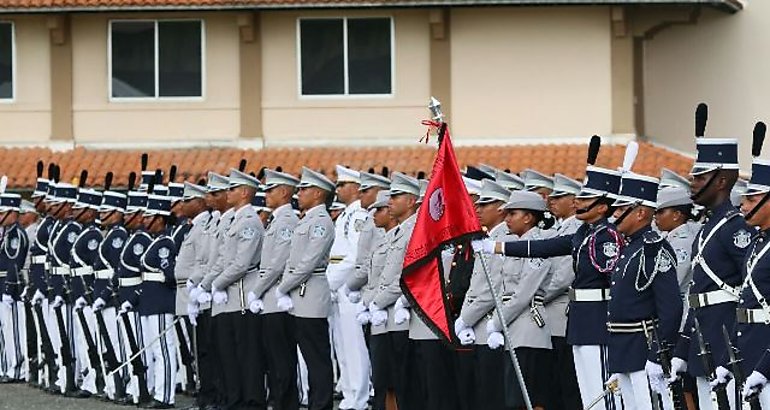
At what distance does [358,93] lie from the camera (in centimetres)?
2814

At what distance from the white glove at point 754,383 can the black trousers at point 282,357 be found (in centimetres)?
629

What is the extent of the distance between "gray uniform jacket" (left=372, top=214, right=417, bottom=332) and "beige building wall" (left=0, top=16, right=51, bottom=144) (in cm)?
1504

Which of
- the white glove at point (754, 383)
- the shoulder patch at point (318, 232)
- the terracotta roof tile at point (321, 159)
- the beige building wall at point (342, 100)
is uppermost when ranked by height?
the beige building wall at point (342, 100)

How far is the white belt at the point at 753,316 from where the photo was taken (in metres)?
10.1

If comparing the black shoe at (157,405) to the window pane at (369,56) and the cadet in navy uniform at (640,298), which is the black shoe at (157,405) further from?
the window pane at (369,56)

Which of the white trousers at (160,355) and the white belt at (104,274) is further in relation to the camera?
the white belt at (104,274)

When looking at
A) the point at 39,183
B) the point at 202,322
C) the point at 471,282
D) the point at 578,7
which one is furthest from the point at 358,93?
the point at 471,282

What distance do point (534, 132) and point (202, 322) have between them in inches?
448

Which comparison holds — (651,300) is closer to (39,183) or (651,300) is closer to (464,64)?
(39,183)

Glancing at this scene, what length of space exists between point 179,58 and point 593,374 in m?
17.1

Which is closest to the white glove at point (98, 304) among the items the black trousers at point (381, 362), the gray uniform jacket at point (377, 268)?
the gray uniform jacket at point (377, 268)

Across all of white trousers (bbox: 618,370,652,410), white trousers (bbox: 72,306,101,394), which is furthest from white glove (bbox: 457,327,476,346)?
white trousers (bbox: 72,306,101,394)

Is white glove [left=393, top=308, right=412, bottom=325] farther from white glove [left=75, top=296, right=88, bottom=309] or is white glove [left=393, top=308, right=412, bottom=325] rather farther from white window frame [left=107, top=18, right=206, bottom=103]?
white window frame [left=107, top=18, right=206, bottom=103]

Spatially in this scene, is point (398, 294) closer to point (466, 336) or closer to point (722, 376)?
point (466, 336)
